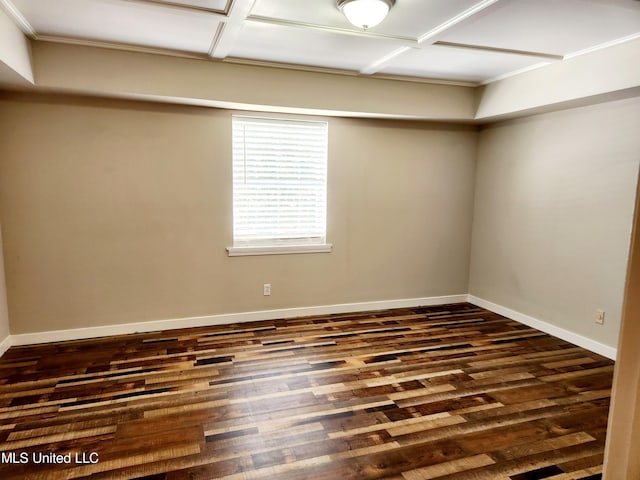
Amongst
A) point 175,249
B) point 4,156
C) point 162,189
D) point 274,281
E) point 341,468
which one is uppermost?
point 4,156

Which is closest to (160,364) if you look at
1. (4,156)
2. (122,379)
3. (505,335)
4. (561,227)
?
(122,379)

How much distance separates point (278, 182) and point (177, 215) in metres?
1.05

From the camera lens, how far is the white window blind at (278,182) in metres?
4.17

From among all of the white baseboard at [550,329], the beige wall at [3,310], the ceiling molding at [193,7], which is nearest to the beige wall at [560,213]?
the white baseboard at [550,329]

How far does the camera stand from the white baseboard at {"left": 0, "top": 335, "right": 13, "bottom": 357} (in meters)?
3.41

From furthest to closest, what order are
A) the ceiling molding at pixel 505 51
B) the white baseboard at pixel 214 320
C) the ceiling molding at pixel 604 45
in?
the white baseboard at pixel 214 320
the ceiling molding at pixel 505 51
the ceiling molding at pixel 604 45

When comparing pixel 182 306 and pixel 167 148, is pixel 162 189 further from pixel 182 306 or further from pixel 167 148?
pixel 182 306

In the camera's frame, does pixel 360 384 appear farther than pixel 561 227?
No

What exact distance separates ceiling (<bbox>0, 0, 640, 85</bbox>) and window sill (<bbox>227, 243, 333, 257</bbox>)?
1767 mm

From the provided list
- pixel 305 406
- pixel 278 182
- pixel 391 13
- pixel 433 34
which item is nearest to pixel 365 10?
pixel 391 13

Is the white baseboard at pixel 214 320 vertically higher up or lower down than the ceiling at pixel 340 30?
lower down

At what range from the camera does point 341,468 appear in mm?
2119

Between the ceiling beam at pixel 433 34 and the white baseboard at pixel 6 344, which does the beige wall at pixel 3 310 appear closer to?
the white baseboard at pixel 6 344

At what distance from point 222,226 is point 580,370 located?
11.0 feet
